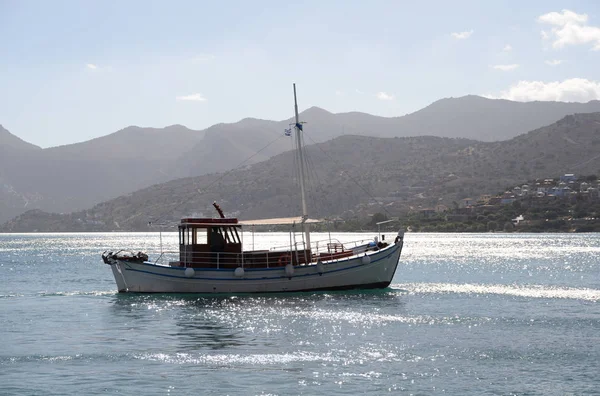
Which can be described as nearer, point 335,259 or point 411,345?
point 411,345

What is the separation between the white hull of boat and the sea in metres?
0.73

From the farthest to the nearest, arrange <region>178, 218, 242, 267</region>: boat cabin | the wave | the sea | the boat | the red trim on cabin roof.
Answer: the wave, the red trim on cabin roof, <region>178, 218, 242, 267</region>: boat cabin, the boat, the sea

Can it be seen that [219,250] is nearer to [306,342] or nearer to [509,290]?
[306,342]

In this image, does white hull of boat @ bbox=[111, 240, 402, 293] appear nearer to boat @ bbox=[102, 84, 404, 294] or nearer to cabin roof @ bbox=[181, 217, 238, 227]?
boat @ bbox=[102, 84, 404, 294]

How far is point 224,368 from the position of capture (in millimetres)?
27531

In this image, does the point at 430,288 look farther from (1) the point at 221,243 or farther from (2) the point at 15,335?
(2) the point at 15,335

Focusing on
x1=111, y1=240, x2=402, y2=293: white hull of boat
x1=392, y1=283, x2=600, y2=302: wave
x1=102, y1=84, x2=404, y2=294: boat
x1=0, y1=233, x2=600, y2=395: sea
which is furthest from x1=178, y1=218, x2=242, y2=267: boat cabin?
x1=392, y1=283, x2=600, y2=302: wave

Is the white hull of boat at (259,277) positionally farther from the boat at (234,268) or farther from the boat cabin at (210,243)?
the boat cabin at (210,243)

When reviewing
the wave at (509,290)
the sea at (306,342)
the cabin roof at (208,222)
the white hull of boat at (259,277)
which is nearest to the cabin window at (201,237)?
the cabin roof at (208,222)

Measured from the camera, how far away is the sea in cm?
2528

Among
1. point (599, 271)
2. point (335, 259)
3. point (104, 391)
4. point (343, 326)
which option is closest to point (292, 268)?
point (335, 259)

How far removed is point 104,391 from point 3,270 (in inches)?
2677

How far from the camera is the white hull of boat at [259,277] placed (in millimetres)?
48188

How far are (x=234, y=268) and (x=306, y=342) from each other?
16.9 meters
